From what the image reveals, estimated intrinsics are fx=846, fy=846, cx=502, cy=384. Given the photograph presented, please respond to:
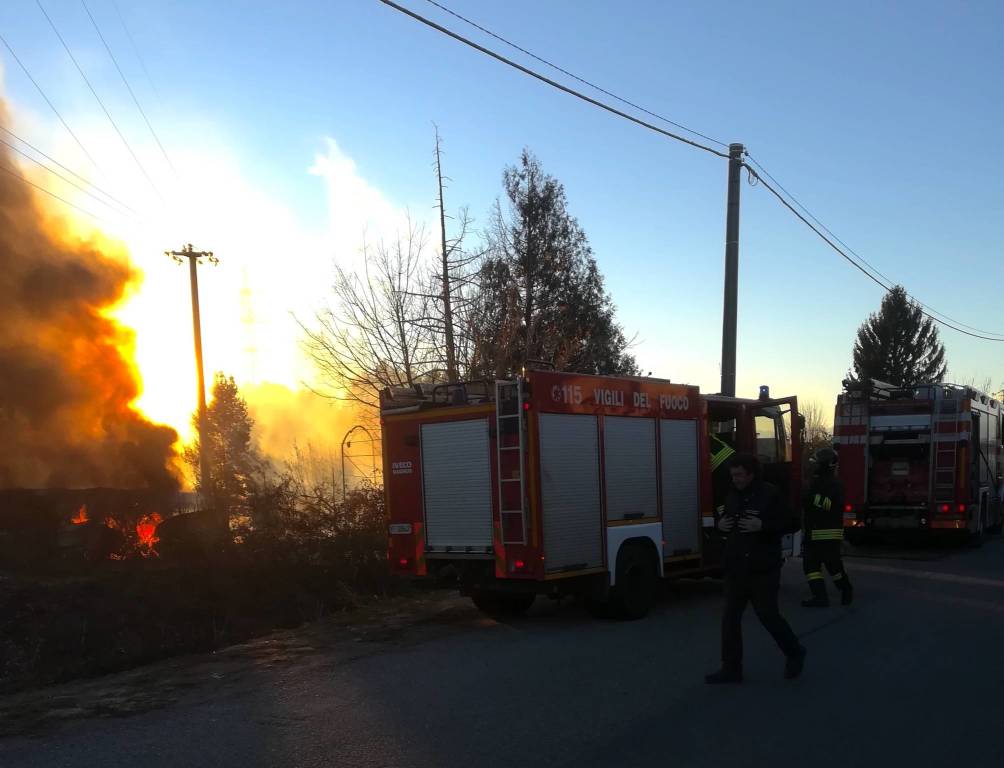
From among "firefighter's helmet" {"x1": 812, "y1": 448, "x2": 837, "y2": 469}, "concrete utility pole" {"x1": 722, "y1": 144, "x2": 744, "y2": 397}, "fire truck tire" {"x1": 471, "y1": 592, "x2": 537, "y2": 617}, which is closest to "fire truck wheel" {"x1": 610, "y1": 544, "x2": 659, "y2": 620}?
"fire truck tire" {"x1": 471, "y1": 592, "x2": 537, "y2": 617}

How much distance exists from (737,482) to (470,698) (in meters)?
2.45

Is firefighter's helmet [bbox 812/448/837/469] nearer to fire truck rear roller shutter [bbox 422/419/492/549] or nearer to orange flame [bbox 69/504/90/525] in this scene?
fire truck rear roller shutter [bbox 422/419/492/549]

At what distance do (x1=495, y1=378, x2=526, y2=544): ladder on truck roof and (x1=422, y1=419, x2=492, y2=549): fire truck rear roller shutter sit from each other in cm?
26

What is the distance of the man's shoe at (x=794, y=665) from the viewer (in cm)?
615

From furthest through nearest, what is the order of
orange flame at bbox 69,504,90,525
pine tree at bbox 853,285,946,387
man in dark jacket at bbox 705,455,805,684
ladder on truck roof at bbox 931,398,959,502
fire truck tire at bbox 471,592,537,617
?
1. pine tree at bbox 853,285,946,387
2. ladder on truck roof at bbox 931,398,959,502
3. orange flame at bbox 69,504,90,525
4. fire truck tire at bbox 471,592,537,617
5. man in dark jacket at bbox 705,455,805,684

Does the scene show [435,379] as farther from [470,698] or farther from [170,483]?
[470,698]

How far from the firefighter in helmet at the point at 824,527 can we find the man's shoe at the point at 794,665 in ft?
11.9

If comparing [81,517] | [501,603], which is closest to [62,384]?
[81,517]

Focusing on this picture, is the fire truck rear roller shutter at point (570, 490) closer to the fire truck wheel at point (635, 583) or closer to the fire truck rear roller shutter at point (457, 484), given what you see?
the fire truck wheel at point (635, 583)

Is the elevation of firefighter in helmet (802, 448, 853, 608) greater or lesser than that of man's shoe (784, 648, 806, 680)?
greater

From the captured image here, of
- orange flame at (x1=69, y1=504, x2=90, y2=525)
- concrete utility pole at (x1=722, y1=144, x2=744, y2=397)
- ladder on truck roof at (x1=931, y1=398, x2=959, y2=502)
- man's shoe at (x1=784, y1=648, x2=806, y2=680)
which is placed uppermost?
concrete utility pole at (x1=722, y1=144, x2=744, y2=397)

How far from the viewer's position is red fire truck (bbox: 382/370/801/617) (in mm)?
8250

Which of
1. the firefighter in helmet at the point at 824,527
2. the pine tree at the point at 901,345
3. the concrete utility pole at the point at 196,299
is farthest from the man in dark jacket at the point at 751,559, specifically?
the pine tree at the point at 901,345

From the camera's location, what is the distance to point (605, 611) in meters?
8.94
